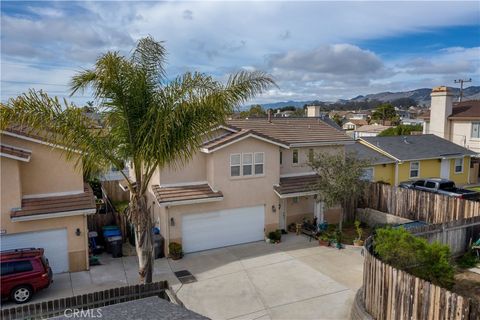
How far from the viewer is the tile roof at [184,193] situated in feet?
53.6

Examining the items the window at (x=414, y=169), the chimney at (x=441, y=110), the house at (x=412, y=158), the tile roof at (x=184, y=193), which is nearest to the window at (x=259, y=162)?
the tile roof at (x=184, y=193)

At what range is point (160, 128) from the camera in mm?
9281

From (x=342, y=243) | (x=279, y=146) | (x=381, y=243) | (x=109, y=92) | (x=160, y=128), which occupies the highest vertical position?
(x=109, y=92)

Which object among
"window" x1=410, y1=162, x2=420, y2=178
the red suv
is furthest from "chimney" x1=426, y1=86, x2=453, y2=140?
the red suv

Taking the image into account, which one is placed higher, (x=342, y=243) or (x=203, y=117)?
(x=203, y=117)

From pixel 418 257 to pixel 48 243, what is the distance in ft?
42.9

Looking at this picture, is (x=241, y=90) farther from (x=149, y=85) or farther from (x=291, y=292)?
(x=291, y=292)

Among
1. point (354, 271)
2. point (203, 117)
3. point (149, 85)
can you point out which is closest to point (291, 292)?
point (354, 271)

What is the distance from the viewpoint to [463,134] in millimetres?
36969

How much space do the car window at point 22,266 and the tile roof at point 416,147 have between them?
24.3 meters

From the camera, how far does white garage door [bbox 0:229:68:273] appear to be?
13.9 metres

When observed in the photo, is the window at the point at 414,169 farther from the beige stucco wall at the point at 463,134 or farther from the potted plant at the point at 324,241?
the potted plant at the point at 324,241

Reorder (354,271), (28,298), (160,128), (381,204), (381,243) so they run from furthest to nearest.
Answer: (381,204) < (354,271) < (28,298) < (381,243) < (160,128)

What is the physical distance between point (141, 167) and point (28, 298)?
6.50 metres
